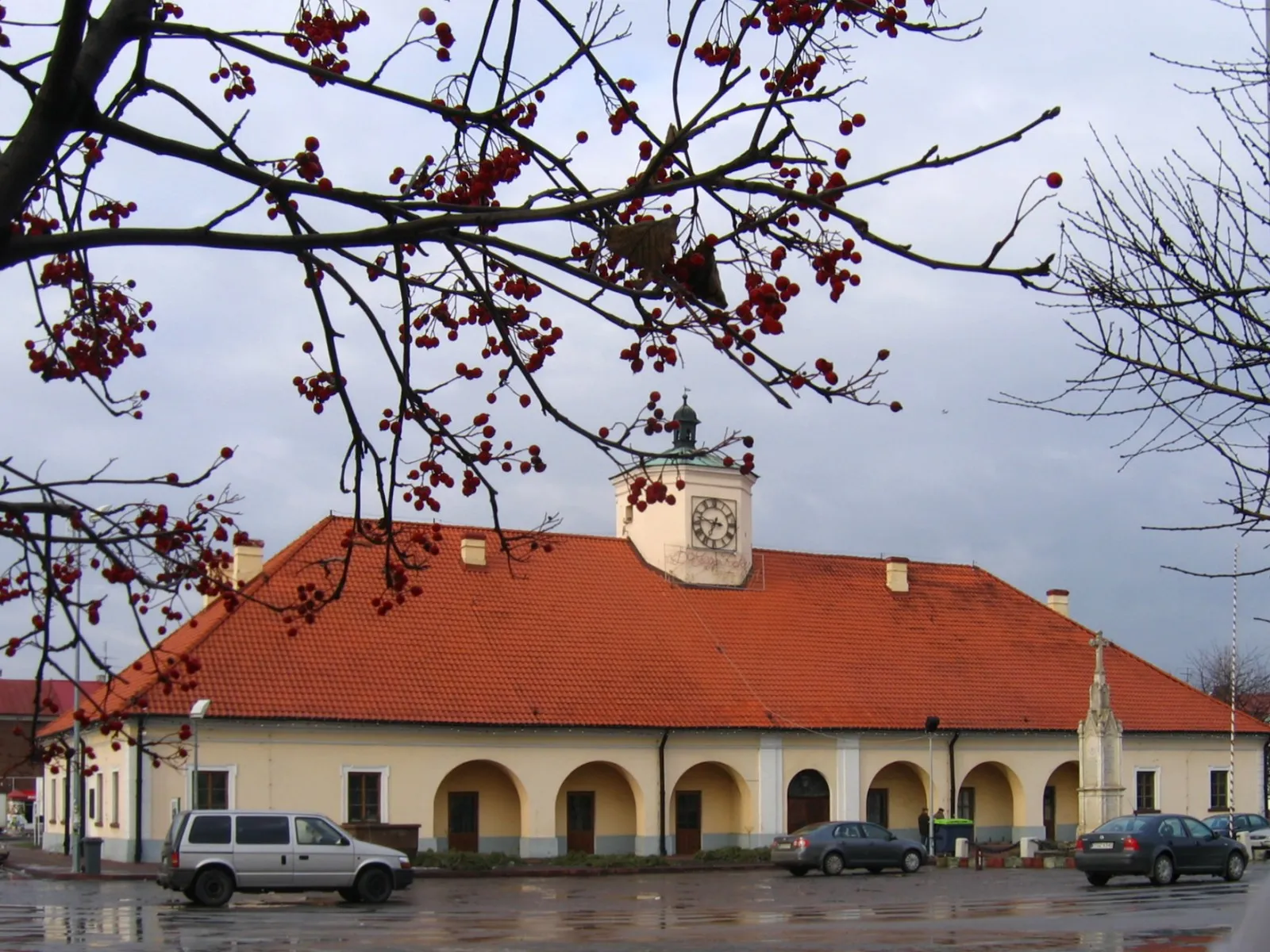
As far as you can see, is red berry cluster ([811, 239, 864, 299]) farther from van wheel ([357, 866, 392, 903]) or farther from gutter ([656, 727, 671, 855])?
gutter ([656, 727, 671, 855])

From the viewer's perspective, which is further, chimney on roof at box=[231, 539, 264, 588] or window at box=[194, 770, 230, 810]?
chimney on roof at box=[231, 539, 264, 588]

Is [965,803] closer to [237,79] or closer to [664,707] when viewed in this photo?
[664,707]

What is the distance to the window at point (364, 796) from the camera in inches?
1460

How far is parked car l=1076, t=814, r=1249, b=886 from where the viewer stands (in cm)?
3025

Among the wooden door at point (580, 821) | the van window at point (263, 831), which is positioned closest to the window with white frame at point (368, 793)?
the wooden door at point (580, 821)

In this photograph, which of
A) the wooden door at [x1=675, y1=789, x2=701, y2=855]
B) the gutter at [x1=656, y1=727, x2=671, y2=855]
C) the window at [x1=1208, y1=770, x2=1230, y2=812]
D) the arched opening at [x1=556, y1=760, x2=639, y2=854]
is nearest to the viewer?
the arched opening at [x1=556, y1=760, x2=639, y2=854]

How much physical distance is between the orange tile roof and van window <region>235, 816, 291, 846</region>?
8760 mm

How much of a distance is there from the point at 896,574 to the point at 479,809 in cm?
1706

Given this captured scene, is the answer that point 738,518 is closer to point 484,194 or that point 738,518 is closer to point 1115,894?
point 1115,894

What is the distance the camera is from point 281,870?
2616cm

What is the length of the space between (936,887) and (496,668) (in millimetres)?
13768

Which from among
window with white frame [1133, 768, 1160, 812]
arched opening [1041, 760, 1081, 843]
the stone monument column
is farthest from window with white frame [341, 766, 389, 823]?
window with white frame [1133, 768, 1160, 812]

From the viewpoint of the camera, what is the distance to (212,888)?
2567cm

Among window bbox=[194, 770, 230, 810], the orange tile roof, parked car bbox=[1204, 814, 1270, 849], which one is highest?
the orange tile roof
